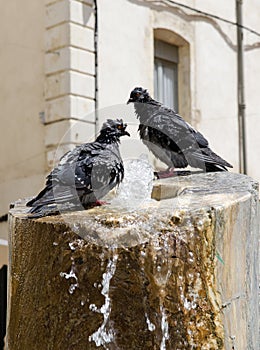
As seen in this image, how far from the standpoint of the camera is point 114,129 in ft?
13.6

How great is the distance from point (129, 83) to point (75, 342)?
6.34 metres

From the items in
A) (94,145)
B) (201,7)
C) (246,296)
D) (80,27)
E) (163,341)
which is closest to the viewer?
(163,341)

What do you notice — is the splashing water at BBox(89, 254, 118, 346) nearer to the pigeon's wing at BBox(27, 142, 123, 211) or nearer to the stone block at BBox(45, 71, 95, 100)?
the pigeon's wing at BBox(27, 142, 123, 211)

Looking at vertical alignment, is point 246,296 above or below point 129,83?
below

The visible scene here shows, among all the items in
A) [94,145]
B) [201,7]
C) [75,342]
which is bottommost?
[75,342]

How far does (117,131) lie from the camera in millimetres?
4145

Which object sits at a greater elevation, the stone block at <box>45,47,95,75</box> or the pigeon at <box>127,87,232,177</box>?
the stone block at <box>45,47,95,75</box>

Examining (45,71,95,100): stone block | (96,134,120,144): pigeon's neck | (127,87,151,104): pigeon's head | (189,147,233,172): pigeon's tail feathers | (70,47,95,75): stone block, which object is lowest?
(189,147,233,172): pigeon's tail feathers

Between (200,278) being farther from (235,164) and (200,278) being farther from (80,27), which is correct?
(235,164)

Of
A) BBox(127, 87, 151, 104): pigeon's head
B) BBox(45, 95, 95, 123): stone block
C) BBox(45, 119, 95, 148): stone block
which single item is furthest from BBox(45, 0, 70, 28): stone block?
BBox(127, 87, 151, 104): pigeon's head

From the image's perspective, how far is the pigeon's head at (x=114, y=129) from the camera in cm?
413

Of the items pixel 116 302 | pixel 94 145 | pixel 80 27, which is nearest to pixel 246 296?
pixel 116 302

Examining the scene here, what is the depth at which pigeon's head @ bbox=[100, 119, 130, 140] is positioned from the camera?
413cm

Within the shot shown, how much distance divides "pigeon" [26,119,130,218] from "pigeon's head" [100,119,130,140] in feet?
0.43
